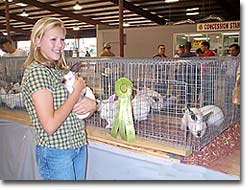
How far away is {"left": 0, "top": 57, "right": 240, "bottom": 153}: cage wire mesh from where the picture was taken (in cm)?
123

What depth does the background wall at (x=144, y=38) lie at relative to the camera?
7066 millimetres

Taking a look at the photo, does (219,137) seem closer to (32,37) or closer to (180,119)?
(180,119)

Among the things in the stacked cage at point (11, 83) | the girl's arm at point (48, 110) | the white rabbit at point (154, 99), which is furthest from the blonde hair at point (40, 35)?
the stacked cage at point (11, 83)

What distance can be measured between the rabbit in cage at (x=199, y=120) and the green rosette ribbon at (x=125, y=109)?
8.8 inches

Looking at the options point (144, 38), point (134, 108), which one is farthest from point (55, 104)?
point (144, 38)

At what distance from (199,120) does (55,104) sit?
58 centimetres

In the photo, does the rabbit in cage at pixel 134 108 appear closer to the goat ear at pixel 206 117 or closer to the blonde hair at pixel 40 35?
the goat ear at pixel 206 117

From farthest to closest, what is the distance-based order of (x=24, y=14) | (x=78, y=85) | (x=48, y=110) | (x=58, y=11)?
1. (x=24, y=14)
2. (x=58, y=11)
3. (x=78, y=85)
4. (x=48, y=110)

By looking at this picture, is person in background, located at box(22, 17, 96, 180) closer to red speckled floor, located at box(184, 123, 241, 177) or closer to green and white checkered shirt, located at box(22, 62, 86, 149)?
green and white checkered shirt, located at box(22, 62, 86, 149)

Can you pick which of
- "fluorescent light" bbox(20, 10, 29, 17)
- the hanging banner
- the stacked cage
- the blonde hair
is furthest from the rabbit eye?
"fluorescent light" bbox(20, 10, 29, 17)

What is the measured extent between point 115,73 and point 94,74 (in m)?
0.14

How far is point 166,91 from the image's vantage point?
1.46 metres

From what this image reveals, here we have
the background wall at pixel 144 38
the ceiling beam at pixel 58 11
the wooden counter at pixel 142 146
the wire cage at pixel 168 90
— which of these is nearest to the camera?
the wooden counter at pixel 142 146

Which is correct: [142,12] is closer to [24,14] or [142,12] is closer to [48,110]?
[24,14]
